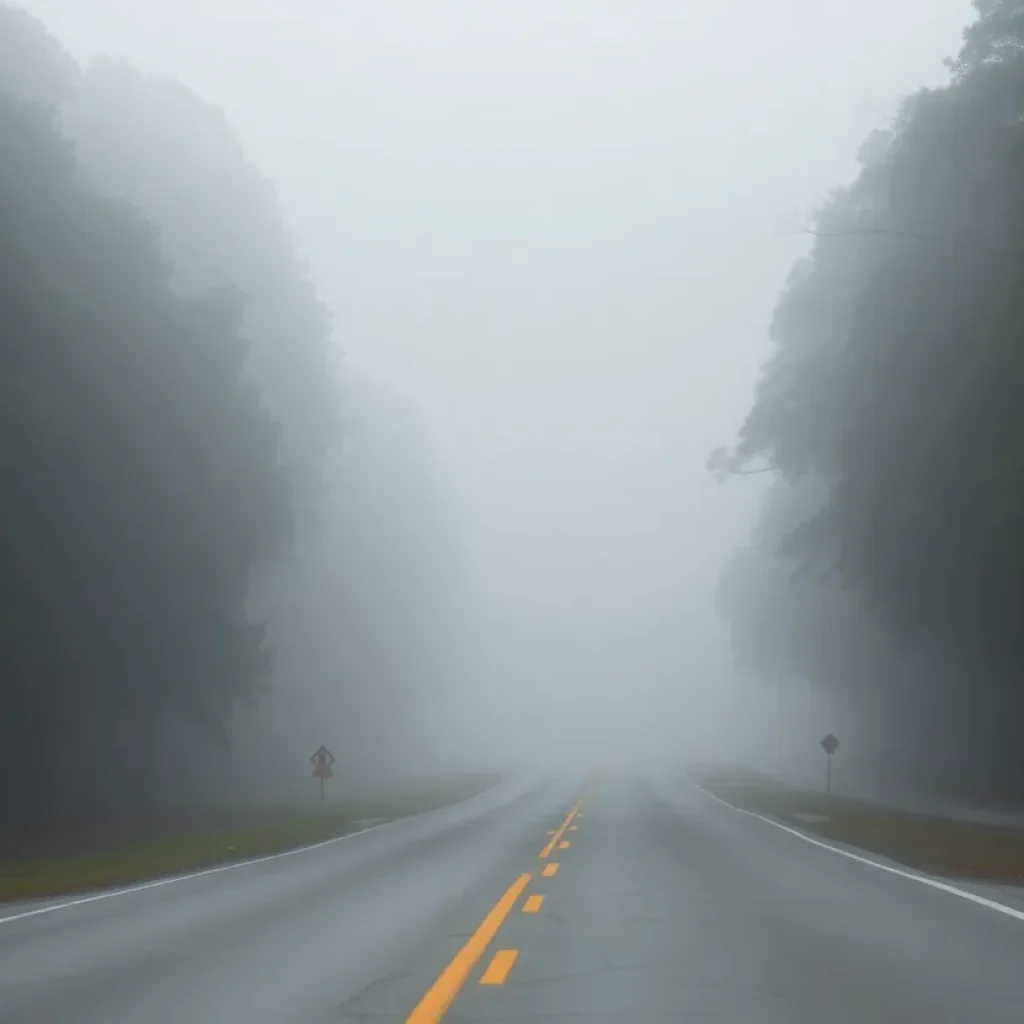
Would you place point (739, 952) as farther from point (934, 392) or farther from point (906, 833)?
point (934, 392)

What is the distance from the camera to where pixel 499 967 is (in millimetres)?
11102

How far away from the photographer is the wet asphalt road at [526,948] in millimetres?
9391

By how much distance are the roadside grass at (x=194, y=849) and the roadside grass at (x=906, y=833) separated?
10216mm

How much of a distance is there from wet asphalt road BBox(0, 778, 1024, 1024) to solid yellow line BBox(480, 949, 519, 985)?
25mm

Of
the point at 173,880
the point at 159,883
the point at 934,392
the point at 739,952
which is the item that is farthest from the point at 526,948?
the point at 934,392

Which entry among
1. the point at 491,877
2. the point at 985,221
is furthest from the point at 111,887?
the point at 985,221

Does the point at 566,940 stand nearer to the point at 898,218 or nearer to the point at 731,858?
the point at 731,858

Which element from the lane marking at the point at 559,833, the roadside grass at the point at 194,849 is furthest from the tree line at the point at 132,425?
the lane marking at the point at 559,833

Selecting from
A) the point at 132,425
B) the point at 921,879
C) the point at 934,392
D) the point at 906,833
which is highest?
the point at 934,392

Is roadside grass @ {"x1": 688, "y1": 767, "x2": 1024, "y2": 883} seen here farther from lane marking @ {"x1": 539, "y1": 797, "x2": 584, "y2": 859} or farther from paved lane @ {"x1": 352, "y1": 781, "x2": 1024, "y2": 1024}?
lane marking @ {"x1": 539, "y1": 797, "x2": 584, "y2": 859}

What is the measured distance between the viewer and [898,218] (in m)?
40.1

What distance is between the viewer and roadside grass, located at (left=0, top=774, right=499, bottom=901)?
20.4m

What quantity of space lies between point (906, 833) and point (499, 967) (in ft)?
61.4

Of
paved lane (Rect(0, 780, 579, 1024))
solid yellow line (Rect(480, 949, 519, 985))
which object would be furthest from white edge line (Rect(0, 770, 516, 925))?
solid yellow line (Rect(480, 949, 519, 985))
